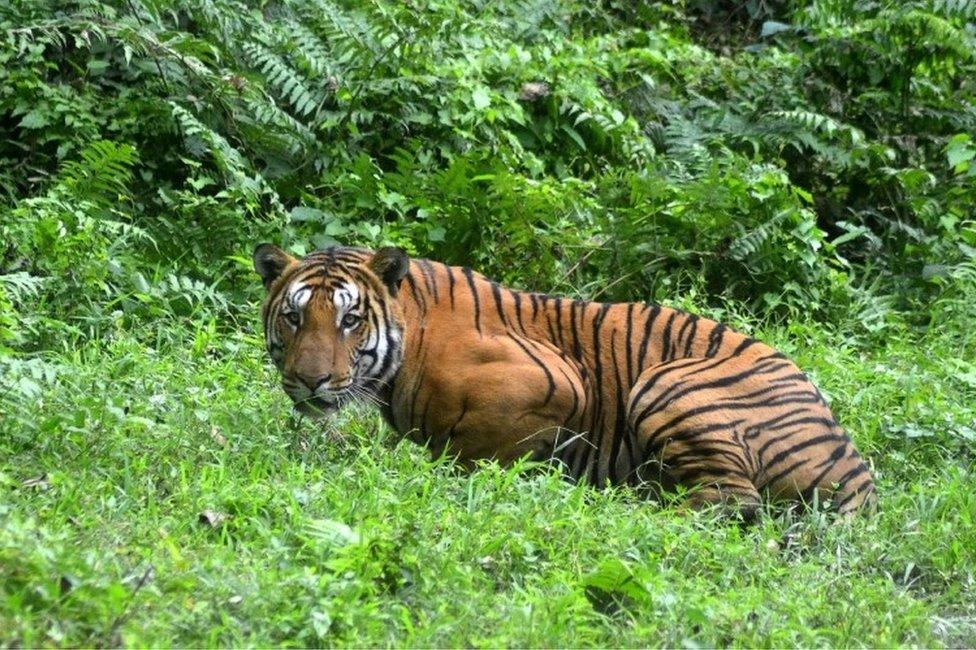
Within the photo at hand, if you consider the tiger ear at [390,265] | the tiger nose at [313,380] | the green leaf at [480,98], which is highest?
the green leaf at [480,98]

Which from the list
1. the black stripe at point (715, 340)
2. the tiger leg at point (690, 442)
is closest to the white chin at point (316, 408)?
the tiger leg at point (690, 442)

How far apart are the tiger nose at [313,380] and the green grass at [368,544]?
271mm

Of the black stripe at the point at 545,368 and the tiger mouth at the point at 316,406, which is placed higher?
the black stripe at the point at 545,368

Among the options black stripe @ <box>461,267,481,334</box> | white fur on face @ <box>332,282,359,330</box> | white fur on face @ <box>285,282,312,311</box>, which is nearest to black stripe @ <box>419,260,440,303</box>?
black stripe @ <box>461,267,481,334</box>

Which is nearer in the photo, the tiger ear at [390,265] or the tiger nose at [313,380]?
the tiger nose at [313,380]

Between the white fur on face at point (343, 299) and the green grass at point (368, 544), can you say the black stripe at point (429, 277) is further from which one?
the green grass at point (368, 544)

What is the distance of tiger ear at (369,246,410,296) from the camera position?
246 inches

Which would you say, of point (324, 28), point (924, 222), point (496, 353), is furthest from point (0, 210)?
point (924, 222)

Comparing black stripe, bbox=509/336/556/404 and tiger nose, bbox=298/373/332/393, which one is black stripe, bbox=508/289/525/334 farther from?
tiger nose, bbox=298/373/332/393

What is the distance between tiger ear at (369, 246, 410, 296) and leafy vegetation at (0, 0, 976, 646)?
0.72 m

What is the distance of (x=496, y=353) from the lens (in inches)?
243

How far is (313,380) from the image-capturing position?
5.96 metres

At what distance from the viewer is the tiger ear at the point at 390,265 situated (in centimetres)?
624

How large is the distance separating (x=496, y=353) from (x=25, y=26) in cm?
423
